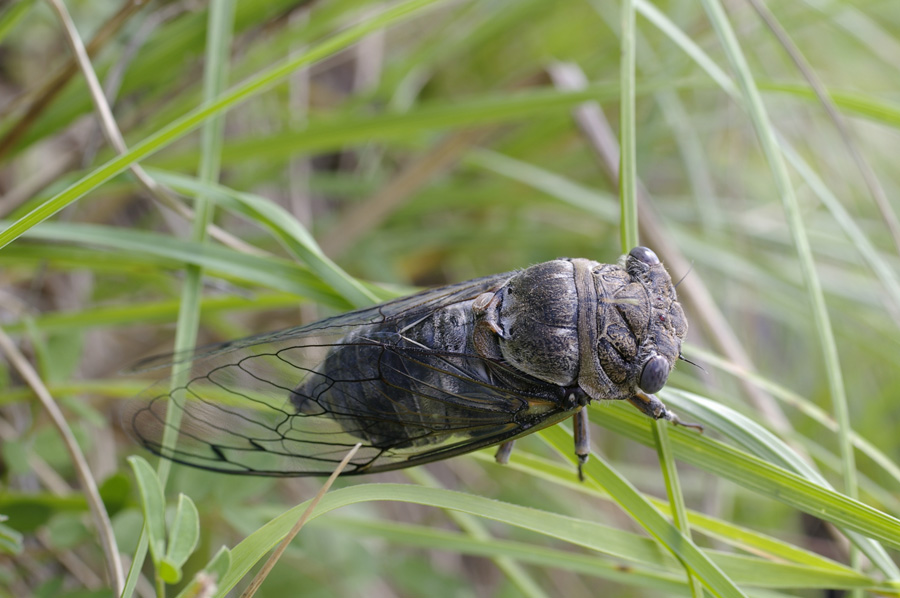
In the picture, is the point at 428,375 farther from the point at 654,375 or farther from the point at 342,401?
the point at 654,375

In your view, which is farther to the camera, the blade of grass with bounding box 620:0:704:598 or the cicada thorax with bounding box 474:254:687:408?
the cicada thorax with bounding box 474:254:687:408

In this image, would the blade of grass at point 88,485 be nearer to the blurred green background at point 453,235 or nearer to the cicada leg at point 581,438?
the blurred green background at point 453,235

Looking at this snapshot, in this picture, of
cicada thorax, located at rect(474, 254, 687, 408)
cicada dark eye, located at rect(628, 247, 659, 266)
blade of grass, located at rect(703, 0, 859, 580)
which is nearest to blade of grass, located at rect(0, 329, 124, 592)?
cicada thorax, located at rect(474, 254, 687, 408)

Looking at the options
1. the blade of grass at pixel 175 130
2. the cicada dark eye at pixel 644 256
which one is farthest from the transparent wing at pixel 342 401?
the blade of grass at pixel 175 130

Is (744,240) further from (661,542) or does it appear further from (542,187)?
(661,542)

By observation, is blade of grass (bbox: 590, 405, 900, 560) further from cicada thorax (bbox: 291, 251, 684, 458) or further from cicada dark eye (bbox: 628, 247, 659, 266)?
cicada dark eye (bbox: 628, 247, 659, 266)
